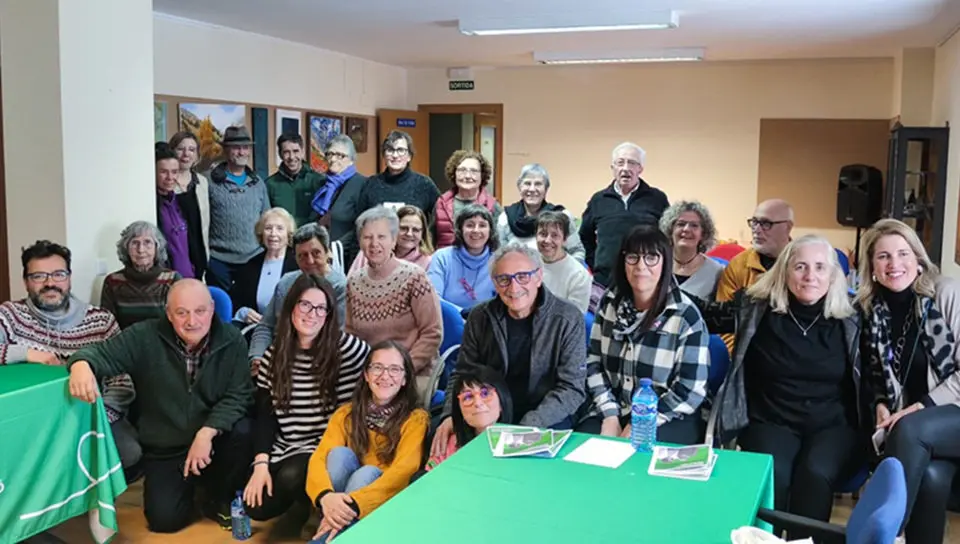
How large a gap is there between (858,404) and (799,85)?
6994mm

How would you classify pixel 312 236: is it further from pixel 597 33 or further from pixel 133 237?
pixel 597 33

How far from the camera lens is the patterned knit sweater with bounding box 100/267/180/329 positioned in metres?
4.02

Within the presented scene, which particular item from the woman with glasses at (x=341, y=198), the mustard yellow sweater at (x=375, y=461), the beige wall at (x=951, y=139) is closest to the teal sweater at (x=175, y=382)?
the mustard yellow sweater at (x=375, y=461)

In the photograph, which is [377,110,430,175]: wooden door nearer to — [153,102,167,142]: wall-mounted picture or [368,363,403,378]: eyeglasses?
[153,102,167,142]: wall-mounted picture

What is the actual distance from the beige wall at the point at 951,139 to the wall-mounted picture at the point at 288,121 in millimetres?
5512

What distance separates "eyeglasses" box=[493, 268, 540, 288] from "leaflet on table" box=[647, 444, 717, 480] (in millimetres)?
861

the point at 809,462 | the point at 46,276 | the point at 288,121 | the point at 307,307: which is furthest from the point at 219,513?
the point at 288,121

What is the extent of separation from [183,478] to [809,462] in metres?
2.43

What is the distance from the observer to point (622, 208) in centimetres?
492

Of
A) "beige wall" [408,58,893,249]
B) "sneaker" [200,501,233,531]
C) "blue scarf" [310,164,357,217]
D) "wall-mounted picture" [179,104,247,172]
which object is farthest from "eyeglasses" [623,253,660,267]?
"beige wall" [408,58,893,249]

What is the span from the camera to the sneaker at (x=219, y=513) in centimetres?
348

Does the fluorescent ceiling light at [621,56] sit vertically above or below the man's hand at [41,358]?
above

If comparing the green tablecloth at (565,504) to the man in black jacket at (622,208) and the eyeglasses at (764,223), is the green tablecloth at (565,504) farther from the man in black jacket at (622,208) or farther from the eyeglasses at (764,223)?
the man in black jacket at (622,208)

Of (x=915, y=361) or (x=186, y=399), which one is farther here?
(x=186, y=399)
